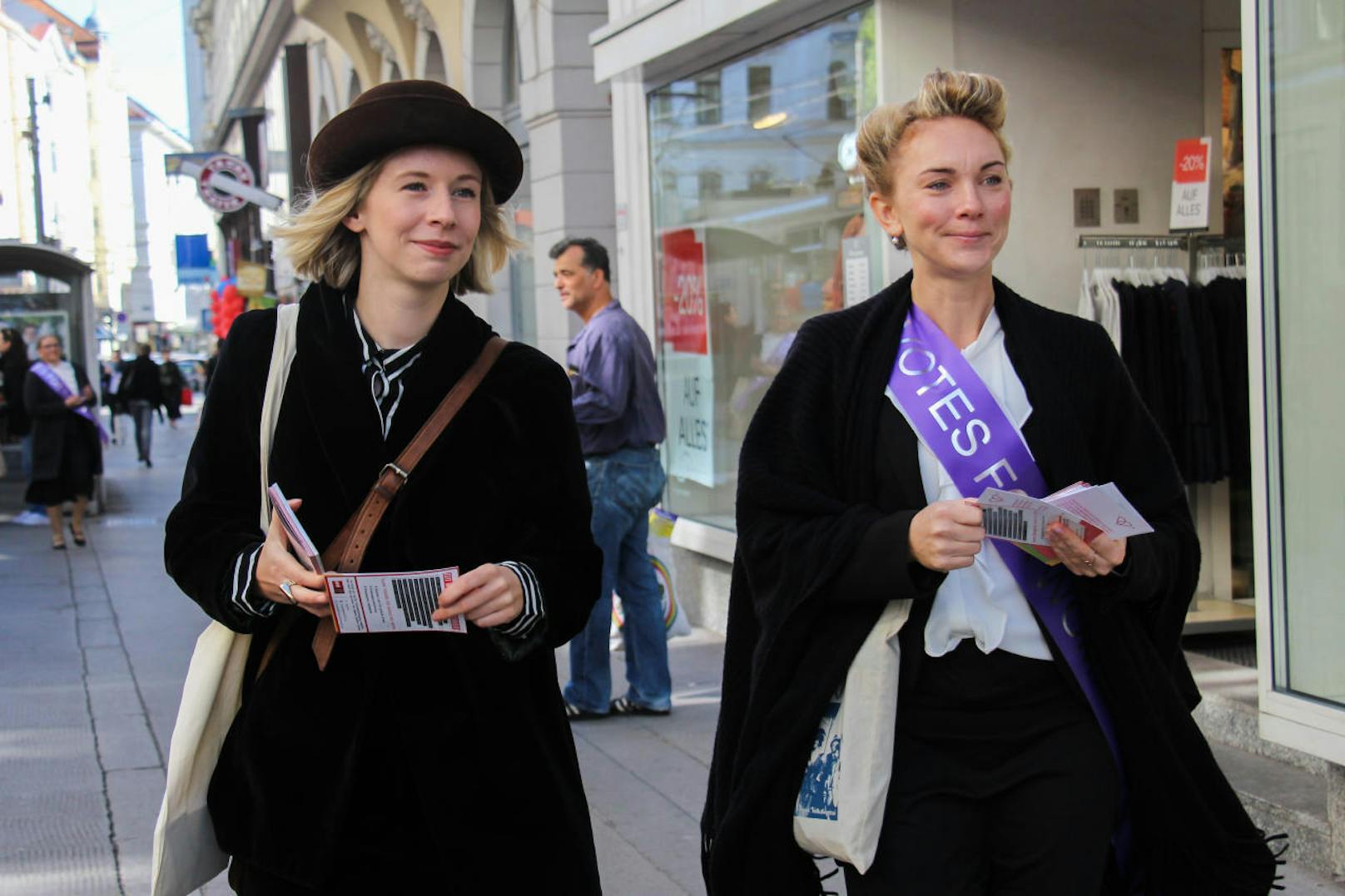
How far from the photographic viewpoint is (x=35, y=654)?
28.5 ft

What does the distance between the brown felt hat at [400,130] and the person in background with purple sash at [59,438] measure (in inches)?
466

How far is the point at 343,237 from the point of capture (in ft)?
9.05

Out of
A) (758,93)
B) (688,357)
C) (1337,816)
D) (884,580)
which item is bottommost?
(1337,816)

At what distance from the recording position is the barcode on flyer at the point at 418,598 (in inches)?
93.5

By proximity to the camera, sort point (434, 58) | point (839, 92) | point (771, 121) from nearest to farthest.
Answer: point (839, 92) < point (771, 121) < point (434, 58)

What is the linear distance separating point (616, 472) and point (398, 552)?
4167 millimetres

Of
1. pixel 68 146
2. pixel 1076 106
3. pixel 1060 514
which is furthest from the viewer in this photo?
pixel 68 146

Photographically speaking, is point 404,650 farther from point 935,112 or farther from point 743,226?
point 743,226

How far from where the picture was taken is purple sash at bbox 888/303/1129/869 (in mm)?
2574

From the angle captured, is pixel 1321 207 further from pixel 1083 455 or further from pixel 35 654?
pixel 35 654

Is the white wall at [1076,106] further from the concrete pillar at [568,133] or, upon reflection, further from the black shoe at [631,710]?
the concrete pillar at [568,133]

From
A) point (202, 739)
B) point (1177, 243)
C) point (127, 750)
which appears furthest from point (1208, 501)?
point (202, 739)

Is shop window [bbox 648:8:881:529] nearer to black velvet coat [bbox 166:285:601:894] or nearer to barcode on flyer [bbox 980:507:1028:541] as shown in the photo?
black velvet coat [bbox 166:285:601:894]

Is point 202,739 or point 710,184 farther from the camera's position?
point 710,184
